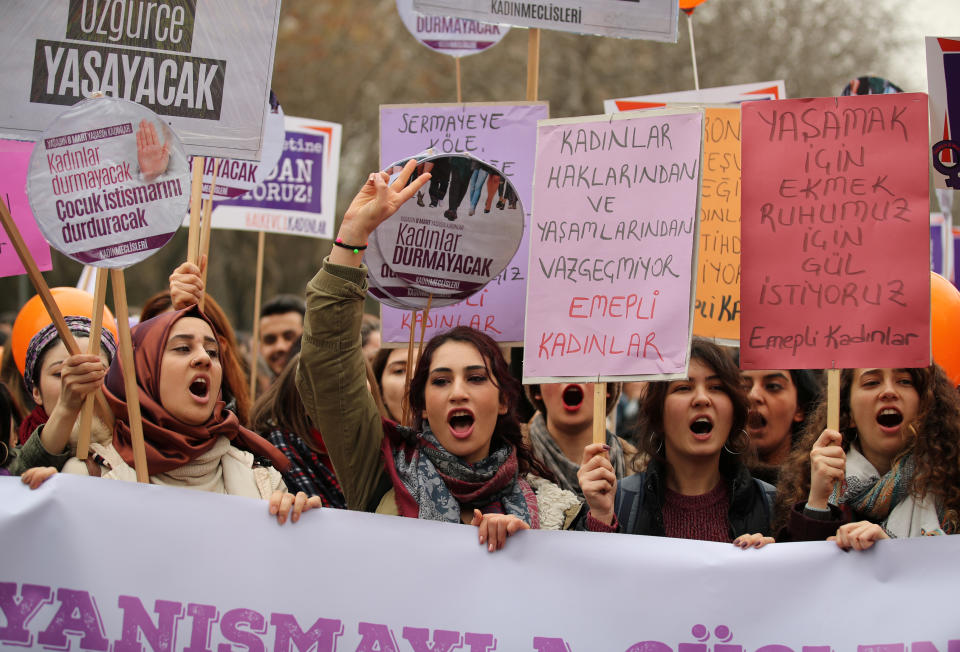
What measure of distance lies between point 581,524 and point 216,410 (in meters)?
1.13

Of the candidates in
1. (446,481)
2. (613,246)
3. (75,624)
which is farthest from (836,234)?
(75,624)

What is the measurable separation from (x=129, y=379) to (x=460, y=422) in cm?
97

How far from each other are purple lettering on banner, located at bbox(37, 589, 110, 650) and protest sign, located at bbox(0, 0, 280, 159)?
133 cm

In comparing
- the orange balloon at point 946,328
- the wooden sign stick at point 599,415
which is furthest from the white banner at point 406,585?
the orange balloon at point 946,328

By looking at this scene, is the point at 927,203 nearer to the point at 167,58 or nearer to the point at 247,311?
the point at 167,58

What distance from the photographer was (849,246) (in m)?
3.24

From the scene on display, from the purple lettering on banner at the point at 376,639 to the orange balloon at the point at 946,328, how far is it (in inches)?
80.6

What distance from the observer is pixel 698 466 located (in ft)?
12.6

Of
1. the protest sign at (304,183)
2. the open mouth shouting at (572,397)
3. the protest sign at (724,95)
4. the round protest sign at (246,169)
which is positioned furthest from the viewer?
the protest sign at (304,183)

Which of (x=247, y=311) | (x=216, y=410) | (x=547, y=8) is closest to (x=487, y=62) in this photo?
(x=247, y=311)

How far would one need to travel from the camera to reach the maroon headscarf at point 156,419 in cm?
336

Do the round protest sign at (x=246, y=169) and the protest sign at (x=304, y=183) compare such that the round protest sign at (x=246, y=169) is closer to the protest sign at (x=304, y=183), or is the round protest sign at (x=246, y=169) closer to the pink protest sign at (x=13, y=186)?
the pink protest sign at (x=13, y=186)

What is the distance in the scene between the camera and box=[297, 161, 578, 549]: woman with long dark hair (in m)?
3.23

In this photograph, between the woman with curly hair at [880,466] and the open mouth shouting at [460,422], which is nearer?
the woman with curly hair at [880,466]
